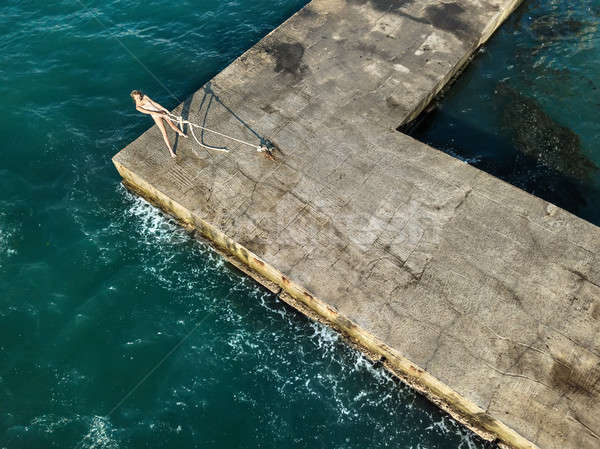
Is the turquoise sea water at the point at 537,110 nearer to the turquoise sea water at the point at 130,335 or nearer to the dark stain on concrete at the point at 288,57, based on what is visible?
the dark stain on concrete at the point at 288,57

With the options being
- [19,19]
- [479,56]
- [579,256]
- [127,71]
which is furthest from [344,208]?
[19,19]

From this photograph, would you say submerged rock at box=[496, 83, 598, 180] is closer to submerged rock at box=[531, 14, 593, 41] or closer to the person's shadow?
submerged rock at box=[531, 14, 593, 41]

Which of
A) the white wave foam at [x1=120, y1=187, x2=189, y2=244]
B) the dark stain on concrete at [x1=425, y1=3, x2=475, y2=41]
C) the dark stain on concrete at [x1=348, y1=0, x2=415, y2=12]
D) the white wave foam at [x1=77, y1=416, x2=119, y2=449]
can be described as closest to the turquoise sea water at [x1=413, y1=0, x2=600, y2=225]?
the dark stain on concrete at [x1=425, y1=3, x2=475, y2=41]

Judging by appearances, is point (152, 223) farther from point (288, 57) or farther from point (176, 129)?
point (288, 57)

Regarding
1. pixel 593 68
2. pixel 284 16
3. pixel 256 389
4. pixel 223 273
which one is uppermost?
pixel 284 16

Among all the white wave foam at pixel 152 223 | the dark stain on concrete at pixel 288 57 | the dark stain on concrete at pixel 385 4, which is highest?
the dark stain on concrete at pixel 385 4

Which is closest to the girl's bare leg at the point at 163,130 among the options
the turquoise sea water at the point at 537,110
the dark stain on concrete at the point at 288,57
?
the dark stain on concrete at the point at 288,57

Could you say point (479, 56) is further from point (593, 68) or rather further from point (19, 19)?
point (19, 19)

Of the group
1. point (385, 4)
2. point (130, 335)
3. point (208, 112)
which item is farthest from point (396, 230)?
point (385, 4)

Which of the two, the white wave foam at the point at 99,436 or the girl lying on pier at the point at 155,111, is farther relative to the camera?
the girl lying on pier at the point at 155,111
